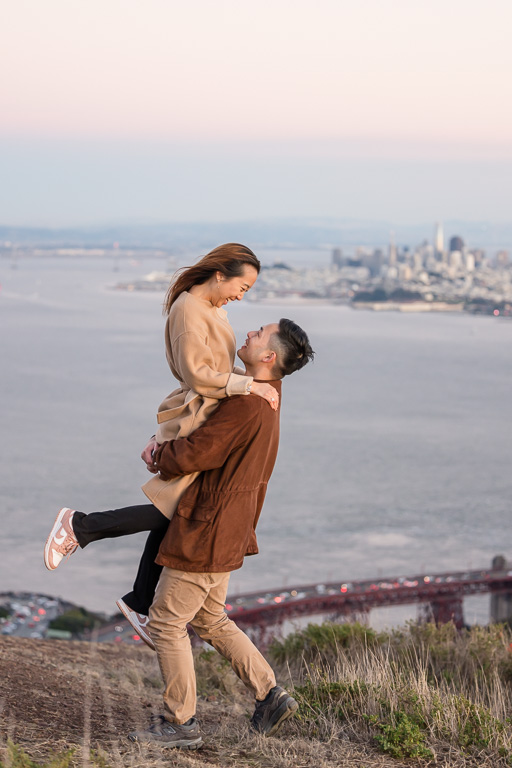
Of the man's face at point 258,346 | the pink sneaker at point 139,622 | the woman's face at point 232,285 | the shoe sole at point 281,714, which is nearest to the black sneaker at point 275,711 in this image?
the shoe sole at point 281,714

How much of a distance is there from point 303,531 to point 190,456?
29.5 meters

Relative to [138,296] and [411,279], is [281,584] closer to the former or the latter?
[138,296]

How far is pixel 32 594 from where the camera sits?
24969mm

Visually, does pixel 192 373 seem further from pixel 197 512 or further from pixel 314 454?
pixel 314 454

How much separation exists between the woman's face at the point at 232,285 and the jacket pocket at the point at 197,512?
54cm

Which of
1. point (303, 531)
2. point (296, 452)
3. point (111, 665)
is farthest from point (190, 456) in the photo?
point (296, 452)

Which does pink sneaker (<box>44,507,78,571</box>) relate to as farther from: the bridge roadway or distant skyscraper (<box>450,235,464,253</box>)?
distant skyscraper (<box>450,235,464,253</box>)

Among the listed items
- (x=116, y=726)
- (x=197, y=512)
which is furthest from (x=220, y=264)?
(x=116, y=726)

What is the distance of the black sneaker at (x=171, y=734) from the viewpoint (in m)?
2.53

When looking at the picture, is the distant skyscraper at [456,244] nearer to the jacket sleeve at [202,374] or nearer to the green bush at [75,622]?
the green bush at [75,622]

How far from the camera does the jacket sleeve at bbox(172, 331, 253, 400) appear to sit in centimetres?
243

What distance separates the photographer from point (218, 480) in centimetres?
251

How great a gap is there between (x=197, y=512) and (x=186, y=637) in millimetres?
377

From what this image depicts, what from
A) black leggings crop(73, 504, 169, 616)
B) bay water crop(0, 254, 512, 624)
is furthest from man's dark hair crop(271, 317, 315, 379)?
bay water crop(0, 254, 512, 624)
